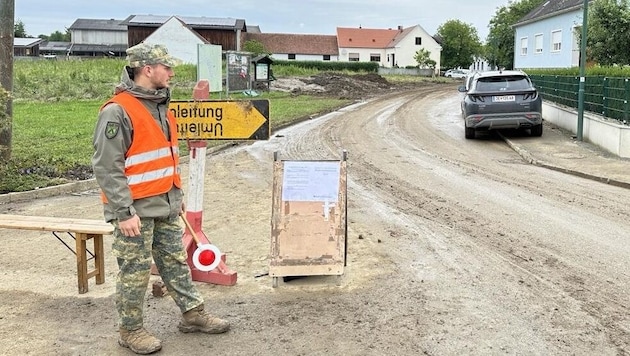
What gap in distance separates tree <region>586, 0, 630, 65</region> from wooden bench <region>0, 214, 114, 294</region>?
1824 cm

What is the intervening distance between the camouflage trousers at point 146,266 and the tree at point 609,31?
18.6 metres

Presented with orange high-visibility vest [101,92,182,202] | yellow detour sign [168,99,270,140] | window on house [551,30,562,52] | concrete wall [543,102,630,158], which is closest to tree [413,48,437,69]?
window on house [551,30,562,52]

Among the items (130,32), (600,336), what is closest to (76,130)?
(600,336)

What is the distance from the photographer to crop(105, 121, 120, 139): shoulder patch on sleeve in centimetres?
388

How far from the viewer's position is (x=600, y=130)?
14.5 metres

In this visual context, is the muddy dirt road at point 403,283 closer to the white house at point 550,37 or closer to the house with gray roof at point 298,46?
the white house at point 550,37

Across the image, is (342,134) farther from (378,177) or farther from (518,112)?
(378,177)

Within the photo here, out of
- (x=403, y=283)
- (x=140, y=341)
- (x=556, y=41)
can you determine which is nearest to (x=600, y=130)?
(x=403, y=283)

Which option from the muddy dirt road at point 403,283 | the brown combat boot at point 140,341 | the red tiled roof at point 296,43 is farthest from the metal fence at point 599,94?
the red tiled roof at point 296,43

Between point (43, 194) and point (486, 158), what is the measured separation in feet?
28.1

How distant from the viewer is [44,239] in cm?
722

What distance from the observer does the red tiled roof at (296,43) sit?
94.9m

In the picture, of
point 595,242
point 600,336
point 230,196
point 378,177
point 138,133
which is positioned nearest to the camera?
point 138,133

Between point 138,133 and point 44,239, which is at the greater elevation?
point 138,133
